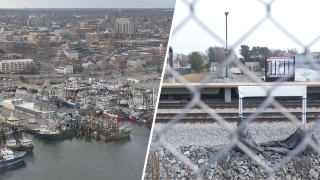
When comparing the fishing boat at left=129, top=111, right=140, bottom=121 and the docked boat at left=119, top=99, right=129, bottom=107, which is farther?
the docked boat at left=119, top=99, right=129, bottom=107

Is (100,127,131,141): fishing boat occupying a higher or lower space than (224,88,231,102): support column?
lower

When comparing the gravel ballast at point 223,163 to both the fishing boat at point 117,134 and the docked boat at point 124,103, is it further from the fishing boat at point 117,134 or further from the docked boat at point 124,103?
the docked boat at point 124,103

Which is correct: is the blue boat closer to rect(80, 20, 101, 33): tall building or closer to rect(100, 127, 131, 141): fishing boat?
rect(100, 127, 131, 141): fishing boat

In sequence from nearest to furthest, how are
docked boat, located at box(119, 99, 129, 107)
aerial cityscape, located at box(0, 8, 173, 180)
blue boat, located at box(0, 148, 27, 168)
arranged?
1. blue boat, located at box(0, 148, 27, 168)
2. aerial cityscape, located at box(0, 8, 173, 180)
3. docked boat, located at box(119, 99, 129, 107)

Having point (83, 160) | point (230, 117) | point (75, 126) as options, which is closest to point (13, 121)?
point (75, 126)

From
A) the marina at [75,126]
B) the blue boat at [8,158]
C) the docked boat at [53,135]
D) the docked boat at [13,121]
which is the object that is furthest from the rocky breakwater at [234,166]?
the docked boat at [13,121]

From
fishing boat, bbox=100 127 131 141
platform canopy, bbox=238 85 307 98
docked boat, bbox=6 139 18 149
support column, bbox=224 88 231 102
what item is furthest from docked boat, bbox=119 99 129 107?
platform canopy, bbox=238 85 307 98

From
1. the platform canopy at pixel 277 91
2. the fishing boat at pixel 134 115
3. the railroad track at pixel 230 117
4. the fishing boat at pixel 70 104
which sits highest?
the platform canopy at pixel 277 91
